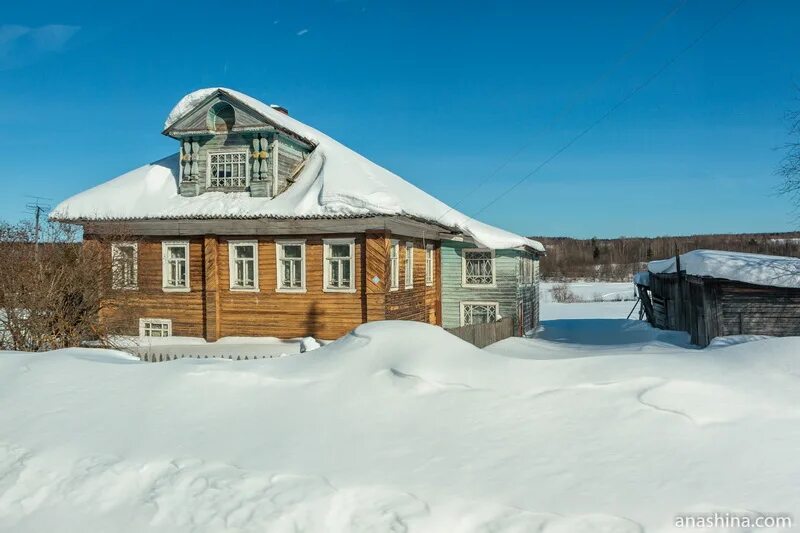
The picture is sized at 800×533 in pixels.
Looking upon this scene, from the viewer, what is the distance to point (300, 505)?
164 inches

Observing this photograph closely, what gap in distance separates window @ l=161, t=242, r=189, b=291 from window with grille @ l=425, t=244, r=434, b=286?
7681mm

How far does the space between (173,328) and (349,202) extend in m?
6.29

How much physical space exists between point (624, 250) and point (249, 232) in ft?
405

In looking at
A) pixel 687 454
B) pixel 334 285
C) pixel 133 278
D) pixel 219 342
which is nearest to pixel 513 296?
pixel 334 285

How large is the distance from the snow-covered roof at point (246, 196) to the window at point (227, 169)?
383mm

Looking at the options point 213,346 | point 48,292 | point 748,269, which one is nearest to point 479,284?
point 748,269

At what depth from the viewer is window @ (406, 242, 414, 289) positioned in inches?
662

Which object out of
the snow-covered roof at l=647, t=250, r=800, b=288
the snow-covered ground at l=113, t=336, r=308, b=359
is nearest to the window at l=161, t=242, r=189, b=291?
the snow-covered ground at l=113, t=336, r=308, b=359

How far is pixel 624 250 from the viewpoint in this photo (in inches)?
4926

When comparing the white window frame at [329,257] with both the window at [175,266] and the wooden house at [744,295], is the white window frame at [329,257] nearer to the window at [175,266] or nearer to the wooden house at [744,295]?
the window at [175,266]

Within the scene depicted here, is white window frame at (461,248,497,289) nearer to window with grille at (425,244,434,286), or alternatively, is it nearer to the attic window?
window with grille at (425,244,434,286)

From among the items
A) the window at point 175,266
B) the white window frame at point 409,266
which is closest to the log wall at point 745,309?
the white window frame at point 409,266

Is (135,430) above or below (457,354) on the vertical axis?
below

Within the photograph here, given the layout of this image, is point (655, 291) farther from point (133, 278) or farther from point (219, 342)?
point (133, 278)
